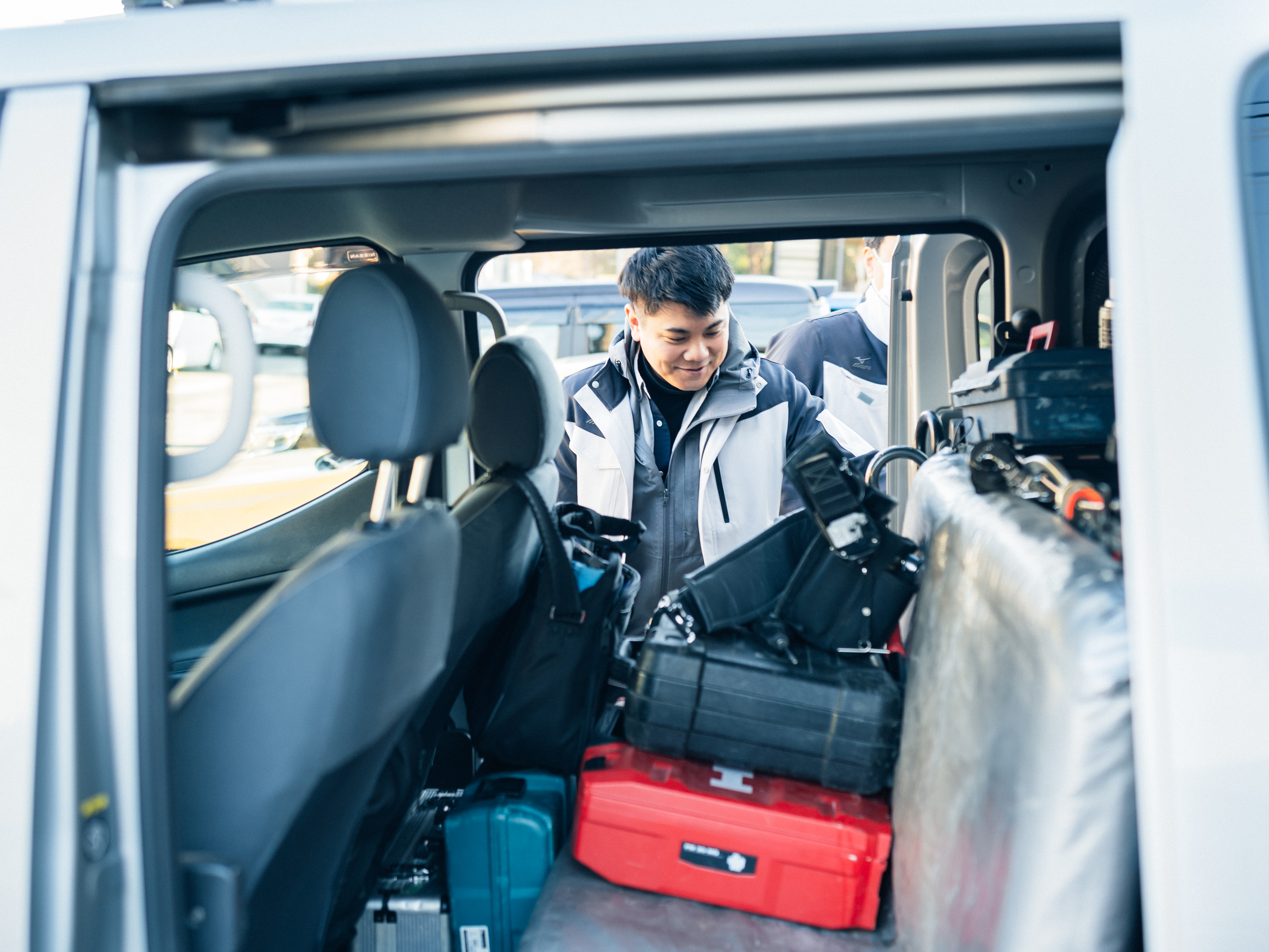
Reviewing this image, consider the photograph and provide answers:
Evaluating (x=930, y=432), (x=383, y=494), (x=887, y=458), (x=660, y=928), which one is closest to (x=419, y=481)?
(x=383, y=494)

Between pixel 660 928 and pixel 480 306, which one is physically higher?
pixel 480 306

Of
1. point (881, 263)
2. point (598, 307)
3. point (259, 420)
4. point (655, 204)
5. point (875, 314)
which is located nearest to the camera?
point (655, 204)

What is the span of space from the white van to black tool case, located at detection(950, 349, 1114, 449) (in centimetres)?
18

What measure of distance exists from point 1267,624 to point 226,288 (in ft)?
3.50

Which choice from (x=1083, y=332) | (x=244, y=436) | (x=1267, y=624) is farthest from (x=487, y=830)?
(x=1083, y=332)

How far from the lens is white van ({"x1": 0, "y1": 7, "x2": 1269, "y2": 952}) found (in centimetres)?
77

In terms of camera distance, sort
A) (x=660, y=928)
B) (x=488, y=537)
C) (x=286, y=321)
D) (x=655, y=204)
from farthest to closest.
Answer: (x=286, y=321) → (x=655, y=204) → (x=488, y=537) → (x=660, y=928)

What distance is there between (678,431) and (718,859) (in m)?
1.45

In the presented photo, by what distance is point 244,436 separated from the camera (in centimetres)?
104

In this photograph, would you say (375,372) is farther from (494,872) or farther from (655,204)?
(655,204)

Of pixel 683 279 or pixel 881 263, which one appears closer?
pixel 683 279

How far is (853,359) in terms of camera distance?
3395 millimetres

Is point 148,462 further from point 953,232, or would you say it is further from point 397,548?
point 953,232

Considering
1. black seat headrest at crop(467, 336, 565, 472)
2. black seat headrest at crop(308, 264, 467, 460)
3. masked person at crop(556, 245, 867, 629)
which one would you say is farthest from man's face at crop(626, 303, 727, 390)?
black seat headrest at crop(308, 264, 467, 460)
